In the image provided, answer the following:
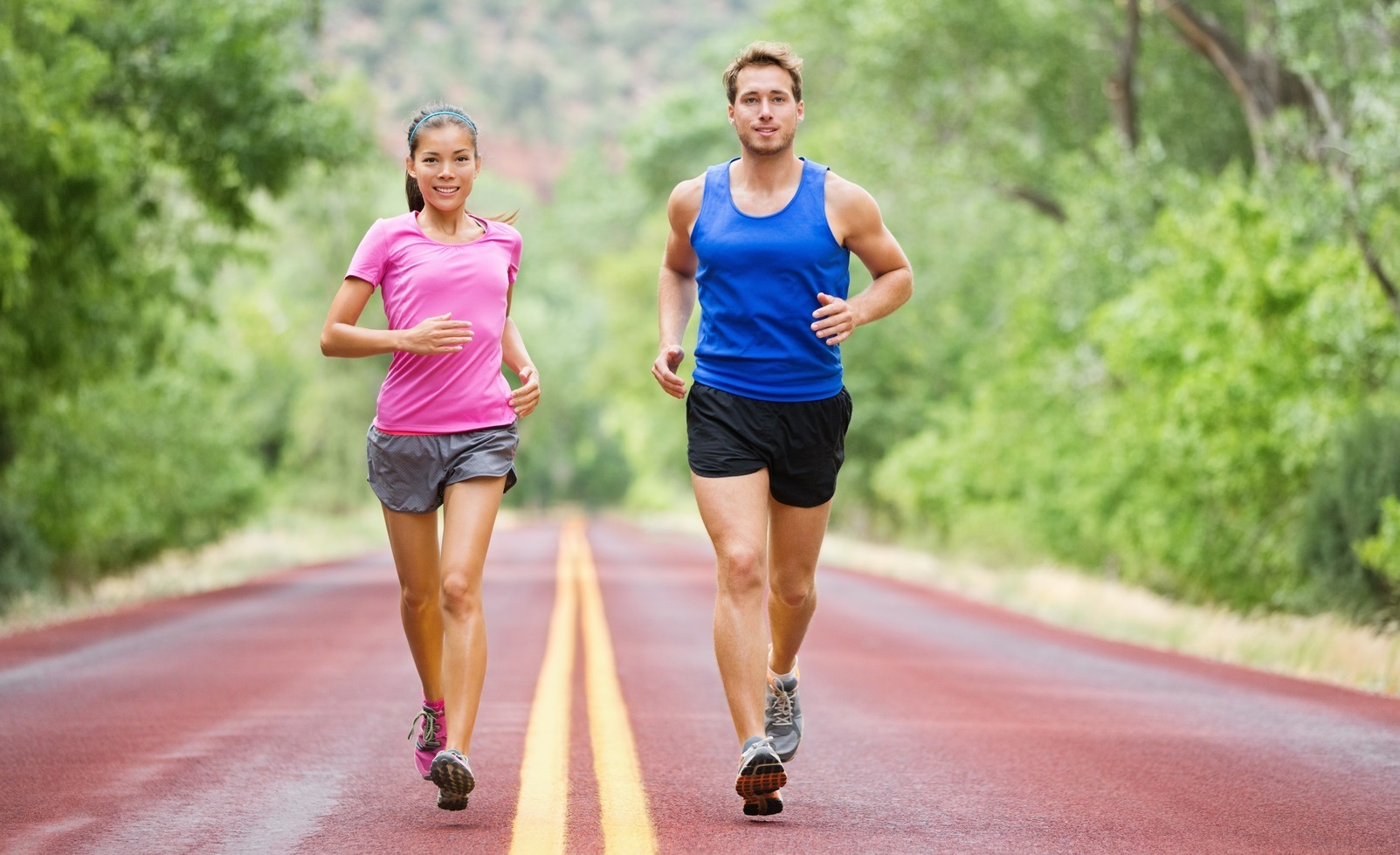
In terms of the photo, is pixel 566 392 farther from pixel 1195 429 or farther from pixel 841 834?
pixel 841 834

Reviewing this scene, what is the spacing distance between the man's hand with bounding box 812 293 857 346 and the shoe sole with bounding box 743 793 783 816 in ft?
4.80

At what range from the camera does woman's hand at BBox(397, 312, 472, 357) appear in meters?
5.30

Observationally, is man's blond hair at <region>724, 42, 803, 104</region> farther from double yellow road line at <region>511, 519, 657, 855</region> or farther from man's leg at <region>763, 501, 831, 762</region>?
double yellow road line at <region>511, 519, 657, 855</region>

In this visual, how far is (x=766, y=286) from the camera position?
5.45 metres

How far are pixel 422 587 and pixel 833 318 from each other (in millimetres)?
1638

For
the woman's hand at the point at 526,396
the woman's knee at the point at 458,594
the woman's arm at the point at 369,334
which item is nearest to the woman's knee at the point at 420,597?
the woman's knee at the point at 458,594

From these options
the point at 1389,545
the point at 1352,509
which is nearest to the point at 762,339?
the point at 1389,545

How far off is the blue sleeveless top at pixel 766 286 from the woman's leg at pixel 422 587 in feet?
3.51

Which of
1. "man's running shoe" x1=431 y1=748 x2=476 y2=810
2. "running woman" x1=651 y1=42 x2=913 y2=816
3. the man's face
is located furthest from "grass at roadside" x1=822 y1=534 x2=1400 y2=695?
"man's running shoe" x1=431 y1=748 x2=476 y2=810

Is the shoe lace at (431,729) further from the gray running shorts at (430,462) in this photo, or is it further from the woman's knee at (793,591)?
the woman's knee at (793,591)

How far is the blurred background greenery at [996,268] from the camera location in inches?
630

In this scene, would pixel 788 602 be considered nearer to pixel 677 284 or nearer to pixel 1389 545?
pixel 677 284

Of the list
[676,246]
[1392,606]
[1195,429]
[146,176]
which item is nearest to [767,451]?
[676,246]

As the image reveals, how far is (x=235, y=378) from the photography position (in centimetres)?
2745
